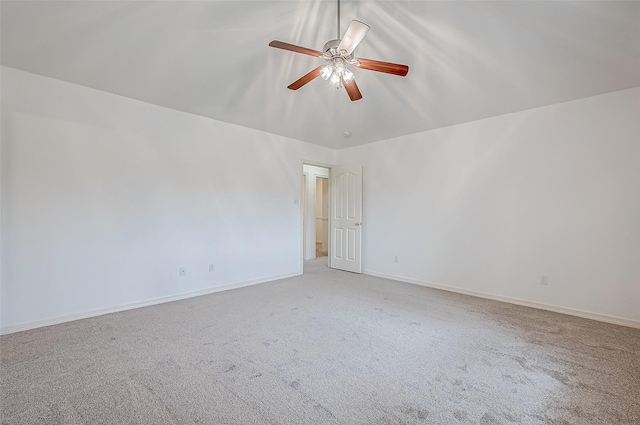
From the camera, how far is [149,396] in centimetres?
181

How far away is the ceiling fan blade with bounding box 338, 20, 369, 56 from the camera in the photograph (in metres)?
1.84

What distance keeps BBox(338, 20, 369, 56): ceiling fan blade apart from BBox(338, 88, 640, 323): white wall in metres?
2.79

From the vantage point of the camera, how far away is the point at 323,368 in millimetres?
2139

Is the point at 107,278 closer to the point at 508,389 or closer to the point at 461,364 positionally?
the point at 461,364

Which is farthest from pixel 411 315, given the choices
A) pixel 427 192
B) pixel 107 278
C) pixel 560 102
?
pixel 107 278

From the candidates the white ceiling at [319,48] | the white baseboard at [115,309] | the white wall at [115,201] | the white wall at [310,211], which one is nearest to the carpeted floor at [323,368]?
the white baseboard at [115,309]

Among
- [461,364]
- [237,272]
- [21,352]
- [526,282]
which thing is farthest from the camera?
[237,272]

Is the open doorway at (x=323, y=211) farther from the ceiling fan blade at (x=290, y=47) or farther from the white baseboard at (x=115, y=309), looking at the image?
the ceiling fan blade at (x=290, y=47)

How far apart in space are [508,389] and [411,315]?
1.35 meters

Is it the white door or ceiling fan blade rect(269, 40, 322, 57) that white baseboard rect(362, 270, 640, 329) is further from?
ceiling fan blade rect(269, 40, 322, 57)

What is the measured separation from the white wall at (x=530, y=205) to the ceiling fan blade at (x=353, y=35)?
2.79 metres

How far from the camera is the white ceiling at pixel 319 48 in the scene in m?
2.28

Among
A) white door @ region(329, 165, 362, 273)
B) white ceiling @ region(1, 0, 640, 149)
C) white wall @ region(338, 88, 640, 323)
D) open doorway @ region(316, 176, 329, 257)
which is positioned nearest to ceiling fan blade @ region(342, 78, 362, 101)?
white ceiling @ region(1, 0, 640, 149)

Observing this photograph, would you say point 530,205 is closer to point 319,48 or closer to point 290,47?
point 319,48
